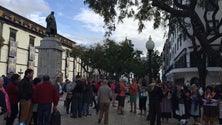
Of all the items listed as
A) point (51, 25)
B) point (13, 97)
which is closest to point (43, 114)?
point (13, 97)

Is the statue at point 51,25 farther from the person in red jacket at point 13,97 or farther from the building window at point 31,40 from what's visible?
the building window at point 31,40

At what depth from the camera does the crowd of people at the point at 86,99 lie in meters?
9.42

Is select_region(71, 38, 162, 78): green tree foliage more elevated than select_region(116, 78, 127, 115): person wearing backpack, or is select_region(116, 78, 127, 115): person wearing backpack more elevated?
select_region(71, 38, 162, 78): green tree foliage

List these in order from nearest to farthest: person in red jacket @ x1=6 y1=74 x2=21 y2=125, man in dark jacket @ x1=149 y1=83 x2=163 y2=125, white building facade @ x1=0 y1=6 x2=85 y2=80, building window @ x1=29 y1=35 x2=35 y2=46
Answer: person in red jacket @ x1=6 y1=74 x2=21 y2=125 → man in dark jacket @ x1=149 y1=83 x2=163 y2=125 → white building facade @ x1=0 y1=6 x2=85 y2=80 → building window @ x1=29 y1=35 x2=35 y2=46

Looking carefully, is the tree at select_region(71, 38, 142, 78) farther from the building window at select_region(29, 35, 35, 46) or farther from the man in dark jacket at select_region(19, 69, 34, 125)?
the man in dark jacket at select_region(19, 69, 34, 125)

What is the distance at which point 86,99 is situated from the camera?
15.4 meters

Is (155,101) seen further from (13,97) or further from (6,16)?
(6,16)

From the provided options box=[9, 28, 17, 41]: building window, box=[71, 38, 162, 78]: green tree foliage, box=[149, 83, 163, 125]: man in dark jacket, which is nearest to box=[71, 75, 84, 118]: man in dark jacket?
box=[149, 83, 163, 125]: man in dark jacket

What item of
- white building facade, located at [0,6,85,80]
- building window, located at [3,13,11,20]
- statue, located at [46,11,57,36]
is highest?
building window, located at [3,13,11,20]

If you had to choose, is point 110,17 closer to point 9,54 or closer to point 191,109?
point 191,109

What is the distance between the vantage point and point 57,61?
1914cm

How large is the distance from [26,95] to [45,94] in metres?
0.60

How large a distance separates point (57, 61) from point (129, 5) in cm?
536

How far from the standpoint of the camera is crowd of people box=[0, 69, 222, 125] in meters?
9.42
